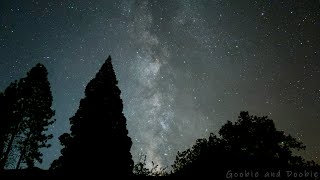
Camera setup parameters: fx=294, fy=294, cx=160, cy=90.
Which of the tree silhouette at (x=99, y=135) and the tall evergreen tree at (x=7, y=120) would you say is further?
the tall evergreen tree at (x=7, y=120)

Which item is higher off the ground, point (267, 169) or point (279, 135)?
point (279, 135)

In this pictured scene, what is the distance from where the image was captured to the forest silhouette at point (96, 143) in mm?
14961

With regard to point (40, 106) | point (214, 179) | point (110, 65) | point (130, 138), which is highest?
point (110, 65)

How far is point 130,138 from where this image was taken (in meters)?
26.1

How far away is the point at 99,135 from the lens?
2427cm

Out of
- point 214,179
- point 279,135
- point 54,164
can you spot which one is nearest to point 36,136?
point 54,164

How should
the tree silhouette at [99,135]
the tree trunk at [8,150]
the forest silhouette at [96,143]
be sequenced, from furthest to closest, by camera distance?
the tree trunk at [8,150], the tree silhouette at [99,135], the forest silhouette at [96,143]

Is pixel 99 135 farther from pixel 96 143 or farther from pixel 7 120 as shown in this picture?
pixel 7 120

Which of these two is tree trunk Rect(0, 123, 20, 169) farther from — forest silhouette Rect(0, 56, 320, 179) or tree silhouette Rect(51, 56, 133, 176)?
tree silhouette Rect(51, 56, 133, 176)

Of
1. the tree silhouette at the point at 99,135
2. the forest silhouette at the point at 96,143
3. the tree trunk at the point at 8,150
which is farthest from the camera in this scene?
the tree trunk at the point at 8,150

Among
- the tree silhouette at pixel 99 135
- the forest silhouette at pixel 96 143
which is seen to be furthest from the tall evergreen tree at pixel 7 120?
the tree silhouette at pixel 99 135

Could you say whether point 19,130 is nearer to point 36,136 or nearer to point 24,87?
point 36,136

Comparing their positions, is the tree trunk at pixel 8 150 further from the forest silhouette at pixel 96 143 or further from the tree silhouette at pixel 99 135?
the tree silhouette at pixel 99 135

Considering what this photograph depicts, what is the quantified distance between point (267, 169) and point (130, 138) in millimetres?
14638
